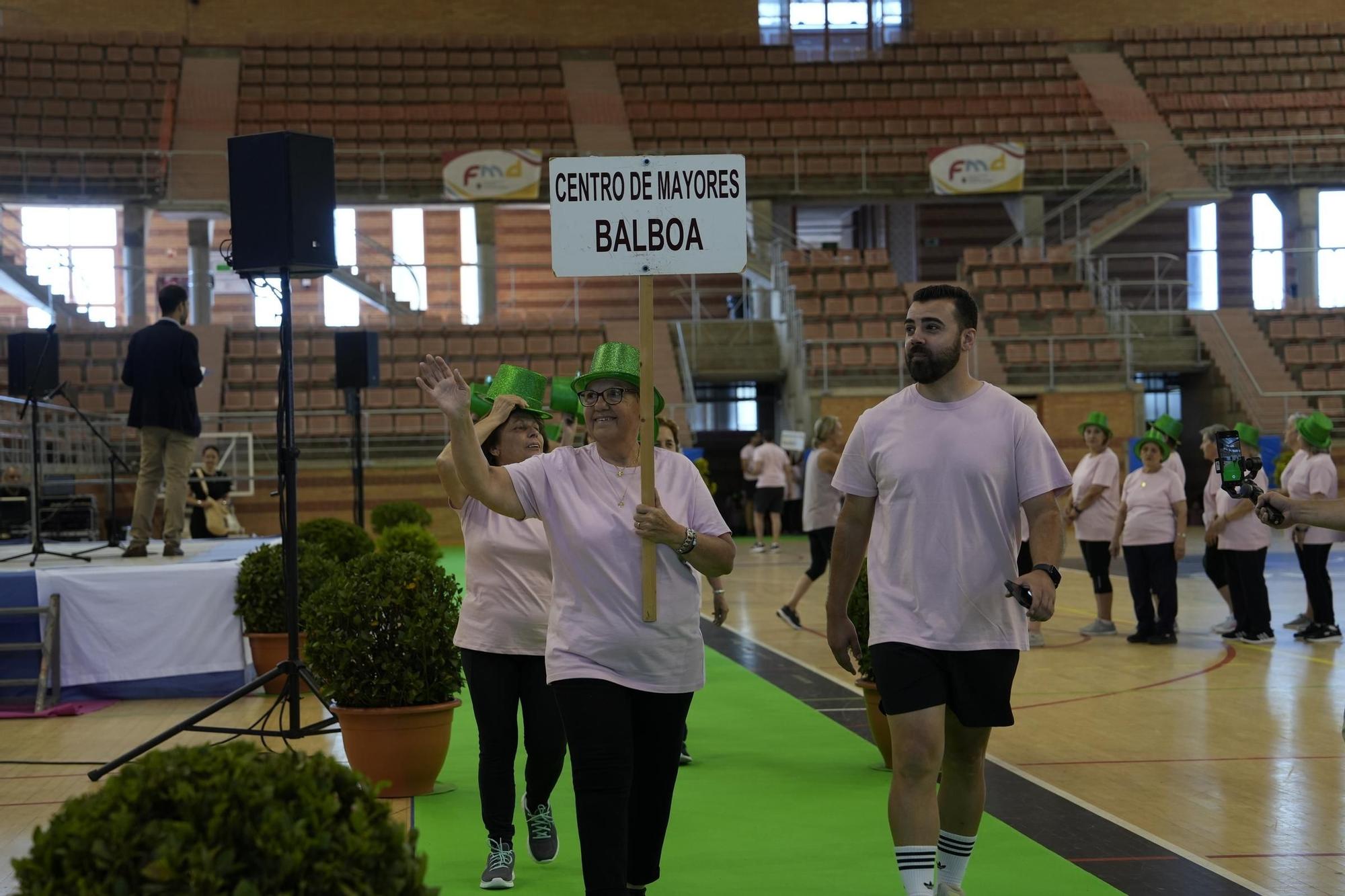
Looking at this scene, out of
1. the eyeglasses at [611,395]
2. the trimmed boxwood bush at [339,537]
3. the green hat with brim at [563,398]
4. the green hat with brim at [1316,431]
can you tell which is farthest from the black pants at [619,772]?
the green hat with brim at [1316,431]

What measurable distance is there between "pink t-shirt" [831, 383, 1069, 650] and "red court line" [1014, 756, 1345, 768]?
8.55ft

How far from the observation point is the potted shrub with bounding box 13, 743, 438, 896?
1.93 metres

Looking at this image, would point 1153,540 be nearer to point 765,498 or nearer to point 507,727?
point 507,727

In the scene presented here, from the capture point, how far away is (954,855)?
3.91 m

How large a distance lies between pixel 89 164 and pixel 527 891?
2308 centimetres

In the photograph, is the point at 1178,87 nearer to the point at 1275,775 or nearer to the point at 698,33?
the point at 698,33

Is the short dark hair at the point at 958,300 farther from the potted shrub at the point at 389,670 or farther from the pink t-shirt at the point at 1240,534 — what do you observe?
the pink t-shirt at the point at 1240,534

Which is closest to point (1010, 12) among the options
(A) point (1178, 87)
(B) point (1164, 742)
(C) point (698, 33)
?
(A) point (1178, 87)

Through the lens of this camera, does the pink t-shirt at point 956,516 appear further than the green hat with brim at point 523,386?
No

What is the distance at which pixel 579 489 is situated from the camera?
3670mm

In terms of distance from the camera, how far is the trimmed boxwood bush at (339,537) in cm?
986

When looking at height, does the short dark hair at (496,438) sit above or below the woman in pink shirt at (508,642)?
above

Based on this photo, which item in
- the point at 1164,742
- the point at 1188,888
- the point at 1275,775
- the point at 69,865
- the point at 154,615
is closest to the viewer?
the point at 69,865

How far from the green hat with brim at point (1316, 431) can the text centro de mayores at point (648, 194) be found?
7.47m
